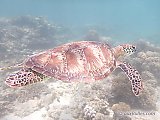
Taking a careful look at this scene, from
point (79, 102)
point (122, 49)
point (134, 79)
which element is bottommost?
point (79, 102)

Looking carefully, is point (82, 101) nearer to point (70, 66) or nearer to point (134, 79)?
point (134, 79)

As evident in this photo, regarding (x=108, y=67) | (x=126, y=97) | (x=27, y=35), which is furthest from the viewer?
(x=27, y=35)

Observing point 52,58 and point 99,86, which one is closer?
point 52,58

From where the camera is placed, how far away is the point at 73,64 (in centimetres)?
445

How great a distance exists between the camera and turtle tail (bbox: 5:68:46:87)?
392cm

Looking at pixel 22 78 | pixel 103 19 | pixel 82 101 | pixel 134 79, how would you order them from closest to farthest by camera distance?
pixel 22 78
pixel 134 79
pixel 82 101
pixel 103 19

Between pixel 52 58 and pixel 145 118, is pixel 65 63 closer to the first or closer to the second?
pixel 52 58

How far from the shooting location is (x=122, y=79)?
7945mm

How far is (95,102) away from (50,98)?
2.00m

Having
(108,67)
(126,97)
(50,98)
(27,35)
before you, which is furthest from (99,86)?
(27,35)

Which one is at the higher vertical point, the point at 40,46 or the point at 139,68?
the point at 40,46

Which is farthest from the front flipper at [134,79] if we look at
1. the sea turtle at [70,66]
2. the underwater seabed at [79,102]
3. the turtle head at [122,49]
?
the underwater seabed at [79,102]

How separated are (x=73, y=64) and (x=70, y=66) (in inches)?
3.2

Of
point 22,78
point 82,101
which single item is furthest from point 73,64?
point 82,101
